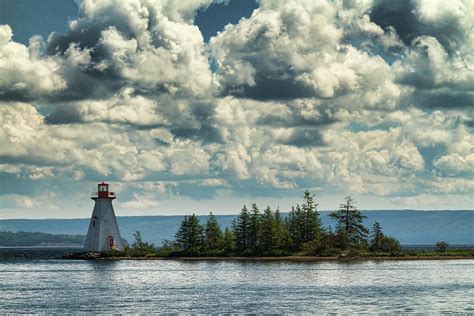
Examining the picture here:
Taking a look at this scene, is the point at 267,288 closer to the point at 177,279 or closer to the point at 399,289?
the point at 399,289

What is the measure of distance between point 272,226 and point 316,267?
99.8ft

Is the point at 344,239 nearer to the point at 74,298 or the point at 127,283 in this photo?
the point at 127,283

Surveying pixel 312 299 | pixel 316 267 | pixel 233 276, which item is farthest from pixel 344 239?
pixel 312 299

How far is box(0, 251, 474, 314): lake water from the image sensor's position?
292 feet

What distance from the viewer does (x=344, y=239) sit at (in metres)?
200

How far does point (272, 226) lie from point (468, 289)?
3566 inches

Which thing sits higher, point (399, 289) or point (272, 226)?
point (272, 226)

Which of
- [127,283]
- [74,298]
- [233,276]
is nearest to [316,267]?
[233,276]

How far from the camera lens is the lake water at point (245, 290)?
89125 millimetres

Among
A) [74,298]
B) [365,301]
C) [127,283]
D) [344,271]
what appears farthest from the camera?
[344,271]

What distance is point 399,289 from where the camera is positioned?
110 meters

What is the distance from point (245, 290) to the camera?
112 meters

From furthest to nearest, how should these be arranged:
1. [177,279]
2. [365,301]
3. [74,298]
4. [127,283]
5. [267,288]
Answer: [177,279], [127,283], [267,288], [74,298], [365,301]

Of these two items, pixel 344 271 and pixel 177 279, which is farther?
pixel 344 271
